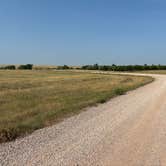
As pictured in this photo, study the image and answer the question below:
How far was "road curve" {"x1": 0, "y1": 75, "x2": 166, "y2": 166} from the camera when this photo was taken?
4680 mm

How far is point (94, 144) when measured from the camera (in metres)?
5.66

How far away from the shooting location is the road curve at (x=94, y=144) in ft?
15.4

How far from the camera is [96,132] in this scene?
6.75 m

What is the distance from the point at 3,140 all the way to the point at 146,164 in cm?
349

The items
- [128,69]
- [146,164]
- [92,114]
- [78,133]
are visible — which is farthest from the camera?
[128,69]

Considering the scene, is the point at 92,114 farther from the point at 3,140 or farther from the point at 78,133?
the point at 3,140

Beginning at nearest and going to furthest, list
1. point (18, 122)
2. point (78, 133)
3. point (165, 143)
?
point (165, 143) < point (78, 133) < point (18, 122)

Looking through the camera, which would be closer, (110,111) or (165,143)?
(165,143)

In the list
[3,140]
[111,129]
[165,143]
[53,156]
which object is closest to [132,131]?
[111,129]

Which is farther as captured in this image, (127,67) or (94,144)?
(127,67)

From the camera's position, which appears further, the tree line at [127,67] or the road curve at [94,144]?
the tree line at [127,67]

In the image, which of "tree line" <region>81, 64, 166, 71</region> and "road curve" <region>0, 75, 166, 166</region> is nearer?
"road curve" <region>0, 75, 166, 166</region>

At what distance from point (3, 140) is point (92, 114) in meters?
4.16

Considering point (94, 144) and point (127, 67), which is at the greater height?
point (127, 67)
